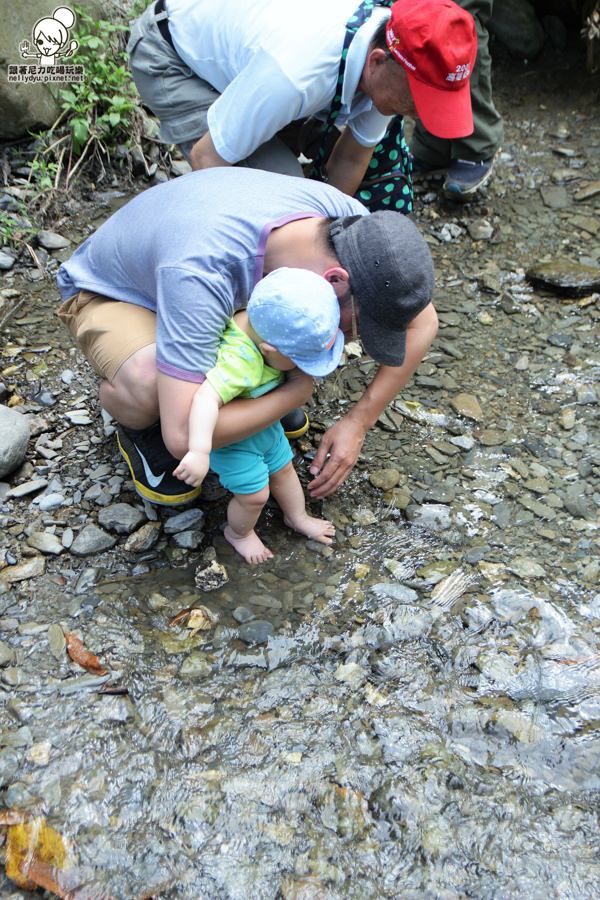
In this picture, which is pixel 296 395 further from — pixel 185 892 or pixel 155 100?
pixel 155 100

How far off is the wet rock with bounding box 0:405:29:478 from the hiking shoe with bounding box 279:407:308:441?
83cm

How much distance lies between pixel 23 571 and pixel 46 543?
113 mm

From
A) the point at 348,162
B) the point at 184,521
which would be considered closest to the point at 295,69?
the point at 348,162

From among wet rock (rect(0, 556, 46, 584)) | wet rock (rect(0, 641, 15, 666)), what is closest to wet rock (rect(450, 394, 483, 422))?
wet rock (rect(0, 556, 46, 584))

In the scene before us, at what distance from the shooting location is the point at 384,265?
72.7 inches

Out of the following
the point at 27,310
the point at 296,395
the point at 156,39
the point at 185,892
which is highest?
the point at 156,39

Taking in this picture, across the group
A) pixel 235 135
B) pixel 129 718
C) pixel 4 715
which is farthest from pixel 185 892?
pixel 235 135

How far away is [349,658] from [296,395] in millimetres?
701

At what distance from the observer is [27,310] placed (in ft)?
10.5

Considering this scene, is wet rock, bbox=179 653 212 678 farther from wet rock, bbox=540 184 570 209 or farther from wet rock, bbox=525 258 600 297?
wet rock, bbox=540 184 570 209

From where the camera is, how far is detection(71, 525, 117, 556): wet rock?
2.35 metres

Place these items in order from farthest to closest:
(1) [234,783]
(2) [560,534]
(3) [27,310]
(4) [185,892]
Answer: (3) [27,310] → (2) [560,534] → (1) [234,783] → (4) [185,892]

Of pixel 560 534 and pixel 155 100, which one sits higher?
pixel 155 100

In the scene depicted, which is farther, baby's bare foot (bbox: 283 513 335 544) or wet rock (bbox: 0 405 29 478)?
wet rock (bbox: 0 405 29 478)
